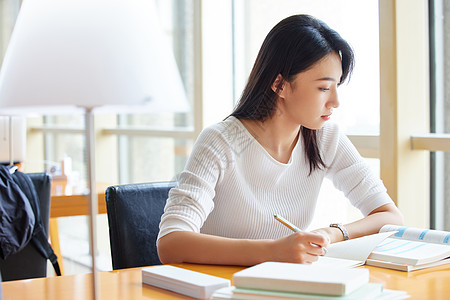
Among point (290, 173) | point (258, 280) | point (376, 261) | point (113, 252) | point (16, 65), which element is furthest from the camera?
point (290, 173)

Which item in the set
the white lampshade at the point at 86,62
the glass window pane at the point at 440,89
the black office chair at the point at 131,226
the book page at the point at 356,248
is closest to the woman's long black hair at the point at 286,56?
the black office chair at the point at 131,226

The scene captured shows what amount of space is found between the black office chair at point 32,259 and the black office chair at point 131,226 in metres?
0.80

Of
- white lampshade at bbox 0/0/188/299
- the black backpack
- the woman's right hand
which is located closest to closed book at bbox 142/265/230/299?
the woman's right hand

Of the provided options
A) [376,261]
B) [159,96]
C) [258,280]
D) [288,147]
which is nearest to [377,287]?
[258,280]

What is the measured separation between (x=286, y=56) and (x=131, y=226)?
2.09 ft

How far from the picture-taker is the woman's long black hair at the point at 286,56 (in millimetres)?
1577

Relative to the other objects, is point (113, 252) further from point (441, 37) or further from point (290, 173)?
point (441, 37)

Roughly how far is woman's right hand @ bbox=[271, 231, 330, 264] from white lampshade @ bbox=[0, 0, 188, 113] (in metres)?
0.55

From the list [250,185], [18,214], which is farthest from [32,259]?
[250,185]

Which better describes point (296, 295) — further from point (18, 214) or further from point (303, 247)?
point (18, 214)

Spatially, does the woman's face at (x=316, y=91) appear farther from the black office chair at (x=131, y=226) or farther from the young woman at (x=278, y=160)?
the black office chair at (x=131, y=226)

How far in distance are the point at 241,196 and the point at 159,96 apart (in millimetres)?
860

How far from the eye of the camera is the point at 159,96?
2.54ft

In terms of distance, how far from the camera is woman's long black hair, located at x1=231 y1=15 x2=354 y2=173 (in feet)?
5.17
